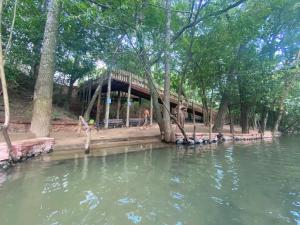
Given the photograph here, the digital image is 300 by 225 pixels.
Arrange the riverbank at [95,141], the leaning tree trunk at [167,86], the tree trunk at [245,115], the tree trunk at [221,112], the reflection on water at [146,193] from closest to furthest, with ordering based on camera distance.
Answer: the reflection on water at [146,193], the riverbank at [95,141], the leaning tree trunk at [167,86], the tree trunk at [221,112], the tree trunk at [245,115]

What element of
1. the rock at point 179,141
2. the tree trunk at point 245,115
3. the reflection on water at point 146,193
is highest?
the tree trunk at point 245,115

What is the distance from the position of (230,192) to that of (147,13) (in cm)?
1037

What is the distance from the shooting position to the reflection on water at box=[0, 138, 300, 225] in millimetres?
4555

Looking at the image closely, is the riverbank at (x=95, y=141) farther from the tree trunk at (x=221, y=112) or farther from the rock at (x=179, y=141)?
the tree trunk at (x=221, y=112)

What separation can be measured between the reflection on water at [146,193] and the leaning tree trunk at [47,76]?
2.83 meters

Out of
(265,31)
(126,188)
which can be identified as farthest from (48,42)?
(265,31)

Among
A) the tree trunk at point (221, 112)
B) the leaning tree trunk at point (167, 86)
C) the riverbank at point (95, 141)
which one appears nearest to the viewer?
the riverbank at point (95, 141)

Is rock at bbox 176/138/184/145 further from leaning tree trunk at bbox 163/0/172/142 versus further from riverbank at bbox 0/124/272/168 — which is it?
leaning tree trunk at bbox 163/0/172/142

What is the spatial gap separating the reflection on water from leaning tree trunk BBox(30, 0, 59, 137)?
283 cm

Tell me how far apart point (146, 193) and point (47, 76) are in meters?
7.52

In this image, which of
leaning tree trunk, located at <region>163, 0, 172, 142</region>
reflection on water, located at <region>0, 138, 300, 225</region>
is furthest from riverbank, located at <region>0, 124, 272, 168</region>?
reflection on water, located at <region>0, 138, 300, 225</region>

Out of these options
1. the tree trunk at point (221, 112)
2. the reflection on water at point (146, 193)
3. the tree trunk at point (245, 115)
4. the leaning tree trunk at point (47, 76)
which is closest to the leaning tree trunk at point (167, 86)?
the reflection on water at point (146, 193)

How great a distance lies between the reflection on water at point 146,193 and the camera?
455cm

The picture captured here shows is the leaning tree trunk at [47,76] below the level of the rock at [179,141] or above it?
above
